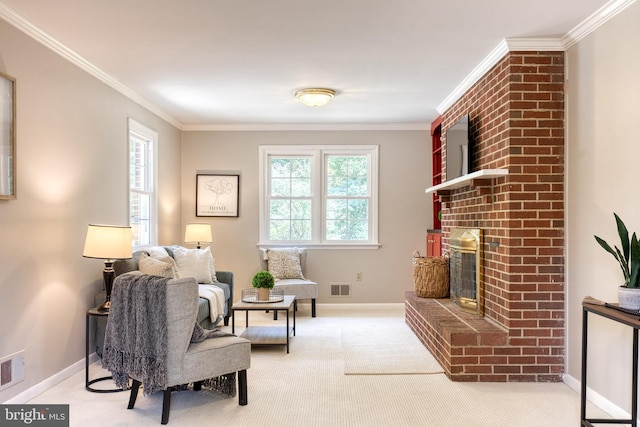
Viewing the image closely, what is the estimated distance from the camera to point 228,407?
3025 millimetres

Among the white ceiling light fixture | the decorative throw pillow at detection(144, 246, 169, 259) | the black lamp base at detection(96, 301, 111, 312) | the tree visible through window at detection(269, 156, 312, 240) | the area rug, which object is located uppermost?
the white ceiling light fixture

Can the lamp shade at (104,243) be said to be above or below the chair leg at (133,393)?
above

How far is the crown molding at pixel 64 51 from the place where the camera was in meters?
2.96

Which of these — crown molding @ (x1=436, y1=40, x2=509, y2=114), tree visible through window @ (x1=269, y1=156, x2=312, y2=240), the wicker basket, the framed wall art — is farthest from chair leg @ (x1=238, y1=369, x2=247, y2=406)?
tree visible through window @ (x1=269, y1=156, x2=312, y2=240)

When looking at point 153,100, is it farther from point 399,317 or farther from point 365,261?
point 399,317

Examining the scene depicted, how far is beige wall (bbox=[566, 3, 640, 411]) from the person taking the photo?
2.75 metres

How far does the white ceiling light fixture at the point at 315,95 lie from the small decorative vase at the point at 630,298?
124 inches

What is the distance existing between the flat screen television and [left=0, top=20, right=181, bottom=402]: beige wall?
3128 millimetres

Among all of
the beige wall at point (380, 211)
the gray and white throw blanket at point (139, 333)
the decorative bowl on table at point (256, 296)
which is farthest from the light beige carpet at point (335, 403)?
the beige wall at point (380, 211)

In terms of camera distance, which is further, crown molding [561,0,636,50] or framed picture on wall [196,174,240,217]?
framed picture on wall [196,174,240,217]

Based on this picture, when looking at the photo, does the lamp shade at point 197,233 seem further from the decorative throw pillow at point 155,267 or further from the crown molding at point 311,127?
the decorative throw pillow at point 155,267

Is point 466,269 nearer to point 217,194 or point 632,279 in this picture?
point 632,279

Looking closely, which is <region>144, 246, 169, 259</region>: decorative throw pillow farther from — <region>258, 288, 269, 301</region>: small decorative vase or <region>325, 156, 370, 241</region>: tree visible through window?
<region>325, 156, 370, 241</region>: tree visible through window

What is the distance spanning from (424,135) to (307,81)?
2555mm
